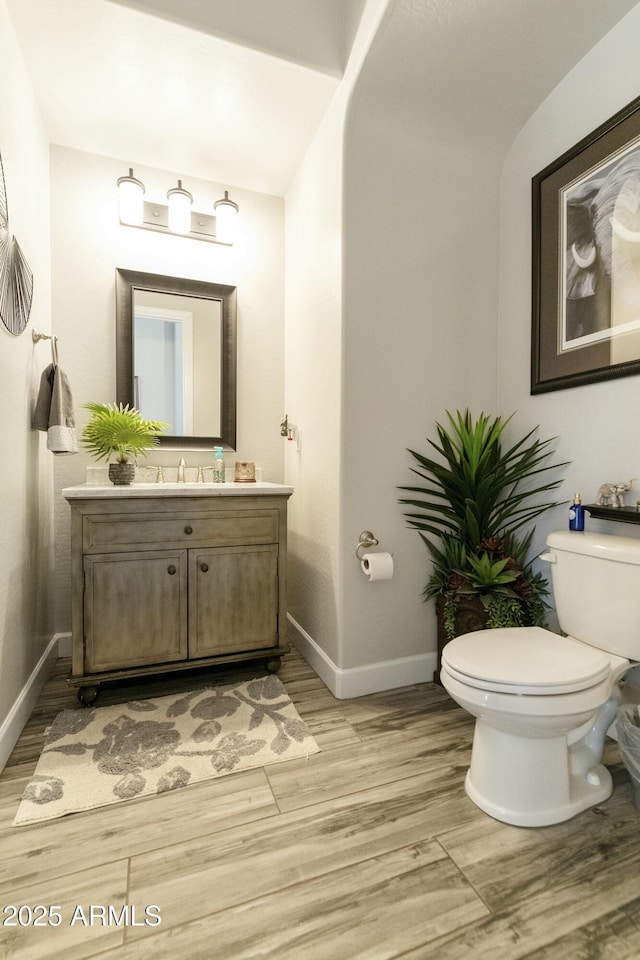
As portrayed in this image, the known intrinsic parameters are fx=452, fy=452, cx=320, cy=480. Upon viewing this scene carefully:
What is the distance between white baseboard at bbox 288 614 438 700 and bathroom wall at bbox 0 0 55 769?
3.81ft

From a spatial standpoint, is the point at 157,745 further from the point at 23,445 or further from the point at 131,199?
the point at 131,199

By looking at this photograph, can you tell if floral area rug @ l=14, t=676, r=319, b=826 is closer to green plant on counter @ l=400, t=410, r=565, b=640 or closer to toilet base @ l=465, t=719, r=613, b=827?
toilet base @ l=465, t=719, r=613, b=827

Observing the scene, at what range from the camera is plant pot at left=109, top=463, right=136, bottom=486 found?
80.4 inches

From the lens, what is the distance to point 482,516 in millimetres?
1874

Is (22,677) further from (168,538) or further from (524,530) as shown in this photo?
(524,530)

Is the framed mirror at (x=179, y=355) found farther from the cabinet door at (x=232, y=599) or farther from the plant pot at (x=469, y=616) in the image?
the plant pot at (x=469, y=616)

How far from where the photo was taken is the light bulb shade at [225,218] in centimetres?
237

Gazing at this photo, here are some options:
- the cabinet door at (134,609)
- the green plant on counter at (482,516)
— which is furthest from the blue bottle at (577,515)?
the cabinet door at (134,609)

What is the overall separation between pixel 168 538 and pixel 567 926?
1.63 m

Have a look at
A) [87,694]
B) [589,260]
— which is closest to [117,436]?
[87,694]

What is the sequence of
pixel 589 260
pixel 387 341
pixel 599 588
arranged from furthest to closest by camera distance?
1. pixel 387 341
2. pixel 589 260
3. pixel 599 588

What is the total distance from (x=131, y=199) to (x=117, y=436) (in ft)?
3.89

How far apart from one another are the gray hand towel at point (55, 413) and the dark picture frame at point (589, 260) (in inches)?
77.9

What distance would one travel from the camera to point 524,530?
6.65 ft
